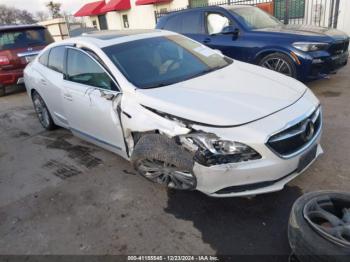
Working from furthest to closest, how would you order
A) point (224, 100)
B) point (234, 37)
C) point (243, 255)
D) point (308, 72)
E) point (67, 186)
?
1. point (234, 37)
2. point (308, 72)
3. point (67, 186)
4. point (224, 100)
5. point (243, 255)

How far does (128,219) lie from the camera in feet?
9.02

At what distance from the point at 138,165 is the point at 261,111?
125cm

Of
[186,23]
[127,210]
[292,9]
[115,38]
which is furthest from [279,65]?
[292,9]

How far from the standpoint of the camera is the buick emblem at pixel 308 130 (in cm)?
254

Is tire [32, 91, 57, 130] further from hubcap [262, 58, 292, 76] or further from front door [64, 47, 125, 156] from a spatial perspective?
hubcap [262, 58, 292, 76]

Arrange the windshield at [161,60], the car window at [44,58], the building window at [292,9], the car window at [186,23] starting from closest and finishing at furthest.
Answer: the windshield at [161,60] < the car window at [44,58] < the car window at [186,23] < the building window at [292,9]

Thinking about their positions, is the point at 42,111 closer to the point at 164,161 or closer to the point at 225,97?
the point at 164,161

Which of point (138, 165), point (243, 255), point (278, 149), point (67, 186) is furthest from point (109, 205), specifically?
point (278, 149)

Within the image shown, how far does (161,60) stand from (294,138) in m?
1.76

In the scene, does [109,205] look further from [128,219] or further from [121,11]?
[121,11]

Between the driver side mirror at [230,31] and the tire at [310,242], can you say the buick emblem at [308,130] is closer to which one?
the tire at [310,242]

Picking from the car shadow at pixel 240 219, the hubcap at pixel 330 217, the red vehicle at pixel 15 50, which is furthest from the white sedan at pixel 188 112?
the red vehicle at pixel 15 50

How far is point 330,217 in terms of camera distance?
1937 millimetres

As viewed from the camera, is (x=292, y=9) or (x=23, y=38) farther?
(x=292, y=9)
